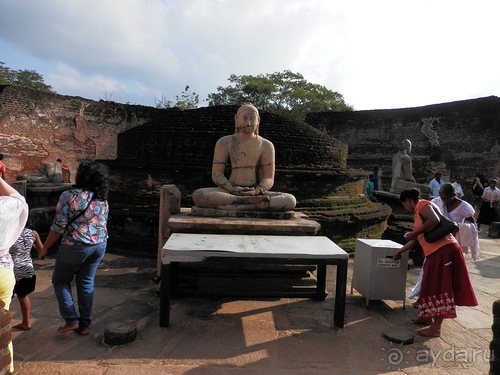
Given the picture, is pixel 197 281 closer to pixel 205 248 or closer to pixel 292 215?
pixel 205 248

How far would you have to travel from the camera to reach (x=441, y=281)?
3016mm

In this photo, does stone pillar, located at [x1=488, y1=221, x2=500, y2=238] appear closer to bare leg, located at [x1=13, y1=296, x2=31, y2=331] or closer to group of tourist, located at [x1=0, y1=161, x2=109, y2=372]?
group of tourist, located at [x1=0, y1=161, x2=109, y2=372]

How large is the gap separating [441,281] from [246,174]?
8.42 feet

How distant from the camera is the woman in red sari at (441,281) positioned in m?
2.98

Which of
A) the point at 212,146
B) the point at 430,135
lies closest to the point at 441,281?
the point at 212,146

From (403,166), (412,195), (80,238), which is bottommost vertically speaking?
(80,238)

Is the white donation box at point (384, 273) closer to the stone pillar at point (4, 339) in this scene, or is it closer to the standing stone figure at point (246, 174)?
the standing stone figure at point (246, 174)

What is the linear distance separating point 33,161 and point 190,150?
10351 millimetres

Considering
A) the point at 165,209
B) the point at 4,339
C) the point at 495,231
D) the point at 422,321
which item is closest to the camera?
the point at 4,339

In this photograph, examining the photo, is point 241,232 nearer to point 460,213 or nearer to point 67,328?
point 67,328

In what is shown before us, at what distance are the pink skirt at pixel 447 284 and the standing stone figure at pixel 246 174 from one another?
1753 mm

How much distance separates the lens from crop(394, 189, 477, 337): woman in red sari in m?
2.98

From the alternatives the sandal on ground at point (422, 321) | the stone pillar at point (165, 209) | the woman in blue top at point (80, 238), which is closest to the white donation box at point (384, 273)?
the sandal on ground at point (422, 321)

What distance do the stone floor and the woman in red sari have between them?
0.22 metres
